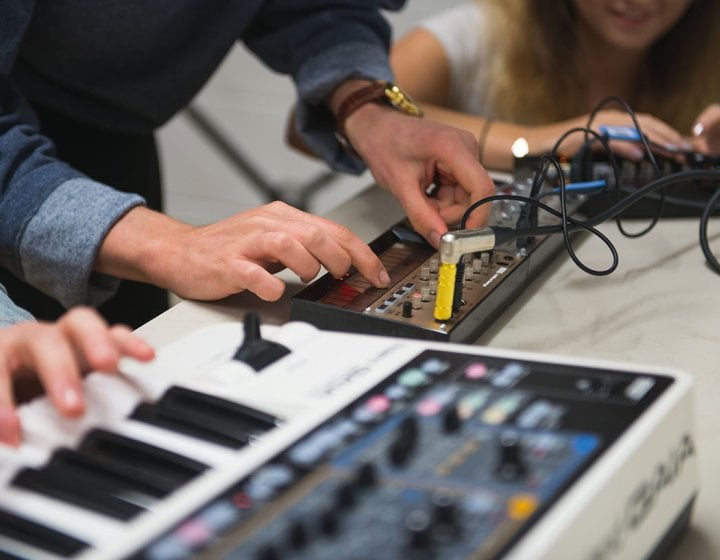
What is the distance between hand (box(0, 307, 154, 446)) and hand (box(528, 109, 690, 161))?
72 cm

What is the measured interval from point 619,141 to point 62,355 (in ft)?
2.63

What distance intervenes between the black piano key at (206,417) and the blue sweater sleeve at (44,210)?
31cm

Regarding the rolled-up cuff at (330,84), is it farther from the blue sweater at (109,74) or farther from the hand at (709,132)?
the hand at (709,132)

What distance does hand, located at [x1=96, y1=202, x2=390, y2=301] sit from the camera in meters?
0.73

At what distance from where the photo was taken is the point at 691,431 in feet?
1.60

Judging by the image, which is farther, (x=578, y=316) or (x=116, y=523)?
(x=578, y=316)

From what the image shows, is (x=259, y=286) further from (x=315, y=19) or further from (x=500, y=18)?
(x=500, y=18)

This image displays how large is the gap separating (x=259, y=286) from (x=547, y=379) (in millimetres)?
299

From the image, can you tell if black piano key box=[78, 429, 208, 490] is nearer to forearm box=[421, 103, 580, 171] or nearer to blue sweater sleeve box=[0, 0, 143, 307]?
blue sweater sleeve box=[0, 0, 143, 307]

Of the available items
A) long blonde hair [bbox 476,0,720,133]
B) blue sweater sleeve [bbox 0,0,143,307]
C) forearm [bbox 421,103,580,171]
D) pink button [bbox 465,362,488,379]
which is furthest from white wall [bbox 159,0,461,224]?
pink button [bbox 465,362,488,379]

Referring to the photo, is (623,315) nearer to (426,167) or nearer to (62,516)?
(426,167)

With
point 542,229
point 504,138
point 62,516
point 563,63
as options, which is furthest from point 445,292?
point 563,63

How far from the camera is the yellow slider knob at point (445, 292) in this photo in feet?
2.25

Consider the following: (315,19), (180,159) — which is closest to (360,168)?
(315,19)
